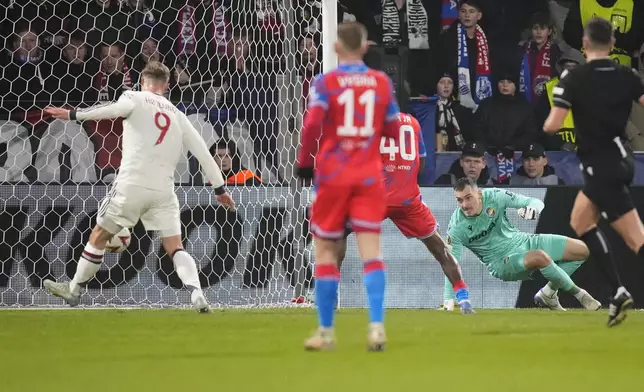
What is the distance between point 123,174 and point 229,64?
3.56m

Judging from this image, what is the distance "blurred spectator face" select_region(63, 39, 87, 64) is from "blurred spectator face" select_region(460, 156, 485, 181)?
441cm

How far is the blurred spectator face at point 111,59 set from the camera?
511 inches

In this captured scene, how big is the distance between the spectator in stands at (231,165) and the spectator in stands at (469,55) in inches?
149

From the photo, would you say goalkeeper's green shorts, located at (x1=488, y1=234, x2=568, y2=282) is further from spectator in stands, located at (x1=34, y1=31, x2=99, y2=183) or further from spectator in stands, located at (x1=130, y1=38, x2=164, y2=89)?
spectator in stands, located at (x1=130, y1=38, x2=164, y2=89)

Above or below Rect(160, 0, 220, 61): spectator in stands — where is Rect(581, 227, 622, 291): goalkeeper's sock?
below

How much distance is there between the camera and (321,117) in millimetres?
6141

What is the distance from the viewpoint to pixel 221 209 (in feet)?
38.6

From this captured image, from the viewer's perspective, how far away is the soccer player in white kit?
971 cm

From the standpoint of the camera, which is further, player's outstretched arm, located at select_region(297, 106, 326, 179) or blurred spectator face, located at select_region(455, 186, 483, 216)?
blurred spectator face, located at select_region(455, 186, 483, 216)

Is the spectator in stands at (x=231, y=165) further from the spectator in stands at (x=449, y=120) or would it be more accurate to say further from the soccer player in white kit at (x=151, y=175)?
the spectator in stands at (x=449, y=120)

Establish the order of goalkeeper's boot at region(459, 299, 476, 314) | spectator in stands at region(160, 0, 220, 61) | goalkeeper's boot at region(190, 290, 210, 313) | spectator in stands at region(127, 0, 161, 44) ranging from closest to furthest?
goalkeeper's boot at region(190, 290, 210, 313) < goalkeeper's boot at region(459, 299, 476, 314) < spectator in stands at region(127, 0, 161, 44) < spectator in stands at region(160, 0, 220, 61)

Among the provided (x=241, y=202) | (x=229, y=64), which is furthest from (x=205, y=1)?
(x=241, y=202)

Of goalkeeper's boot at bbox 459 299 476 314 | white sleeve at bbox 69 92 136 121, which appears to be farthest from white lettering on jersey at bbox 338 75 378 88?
goalkeeper's boot at bbox 459 299 476 314

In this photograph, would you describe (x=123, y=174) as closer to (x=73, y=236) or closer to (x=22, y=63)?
(x=73, y=236)
